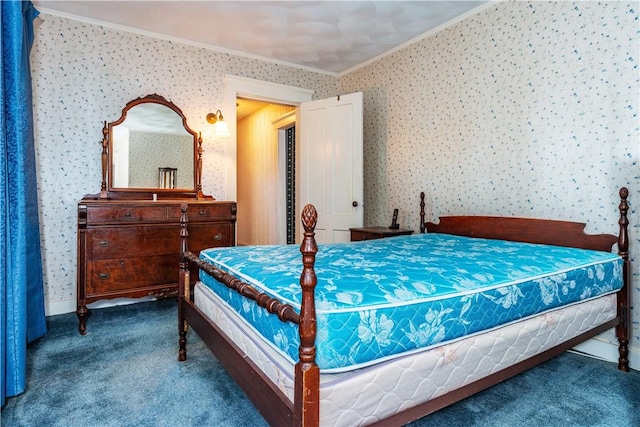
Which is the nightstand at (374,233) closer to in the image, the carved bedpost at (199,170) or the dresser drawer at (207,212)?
the dresser drawer at (207,212)

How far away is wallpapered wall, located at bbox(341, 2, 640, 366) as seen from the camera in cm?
217

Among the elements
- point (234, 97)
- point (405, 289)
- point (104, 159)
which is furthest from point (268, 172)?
point (405, 289)

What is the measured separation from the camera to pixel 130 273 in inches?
112

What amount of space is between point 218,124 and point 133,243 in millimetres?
1496

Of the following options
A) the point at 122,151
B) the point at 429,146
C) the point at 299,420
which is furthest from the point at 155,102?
the point at 299,420

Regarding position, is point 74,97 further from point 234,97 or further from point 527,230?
point 527,230

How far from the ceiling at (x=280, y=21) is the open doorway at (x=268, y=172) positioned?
4.53 feet

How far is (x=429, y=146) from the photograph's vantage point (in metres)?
3.40

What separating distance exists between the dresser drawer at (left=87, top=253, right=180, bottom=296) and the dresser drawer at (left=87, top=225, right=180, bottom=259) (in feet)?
0.17

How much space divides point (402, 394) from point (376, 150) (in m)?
3.26

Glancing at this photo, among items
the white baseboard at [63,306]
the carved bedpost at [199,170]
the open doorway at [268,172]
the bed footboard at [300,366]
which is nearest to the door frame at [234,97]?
the carved bedpost at [199,170]

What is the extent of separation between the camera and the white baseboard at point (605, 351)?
211 centimetres

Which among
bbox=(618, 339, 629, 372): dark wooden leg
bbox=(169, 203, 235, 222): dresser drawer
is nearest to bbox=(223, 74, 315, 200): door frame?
bbox=(169, 203, 235, 222): dresser drawer

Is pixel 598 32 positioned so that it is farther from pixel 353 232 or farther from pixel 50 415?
pixel 50 415
